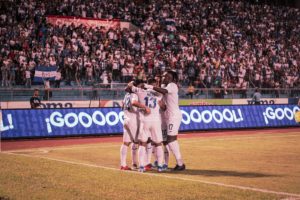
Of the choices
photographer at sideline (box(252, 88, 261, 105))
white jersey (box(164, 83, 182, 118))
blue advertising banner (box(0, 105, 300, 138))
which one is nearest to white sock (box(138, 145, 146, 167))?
white jersey (box(164, 83, 182, 118))

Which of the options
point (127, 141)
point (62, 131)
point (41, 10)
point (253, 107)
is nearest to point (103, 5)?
point (41, 10)

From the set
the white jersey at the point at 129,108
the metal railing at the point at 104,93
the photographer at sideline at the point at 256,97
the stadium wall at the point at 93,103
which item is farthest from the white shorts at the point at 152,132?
the photographer at sideline at the point at 256,97

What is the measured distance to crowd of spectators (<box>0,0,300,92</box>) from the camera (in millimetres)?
28500

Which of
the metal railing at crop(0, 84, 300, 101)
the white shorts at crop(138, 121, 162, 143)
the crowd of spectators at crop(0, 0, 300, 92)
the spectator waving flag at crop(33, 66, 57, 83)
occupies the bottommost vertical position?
the white shorts at crop(138, 121, 162, 143)

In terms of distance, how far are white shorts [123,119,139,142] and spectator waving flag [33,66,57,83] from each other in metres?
15.2

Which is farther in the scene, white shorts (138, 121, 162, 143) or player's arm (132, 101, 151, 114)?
white shorts (138, 121, 162, 143)

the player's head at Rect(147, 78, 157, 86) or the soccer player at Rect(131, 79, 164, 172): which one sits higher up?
the player's head at Rect(147, 78, 157, 86)

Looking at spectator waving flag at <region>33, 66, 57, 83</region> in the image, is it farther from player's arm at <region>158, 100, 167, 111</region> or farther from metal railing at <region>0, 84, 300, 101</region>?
player's arm at <region>158, 100, 167, 111</region>

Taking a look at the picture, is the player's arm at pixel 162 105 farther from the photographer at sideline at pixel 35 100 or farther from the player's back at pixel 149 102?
the photographer at sideline at pixel 35 100

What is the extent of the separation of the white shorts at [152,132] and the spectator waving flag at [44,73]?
1550 centimetres

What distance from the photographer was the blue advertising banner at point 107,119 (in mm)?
20625

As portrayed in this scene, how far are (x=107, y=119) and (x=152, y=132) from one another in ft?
34.4

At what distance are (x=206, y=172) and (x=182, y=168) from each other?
0.70m

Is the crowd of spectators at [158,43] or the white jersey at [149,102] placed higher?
the crowd of spectators at [158,43]
